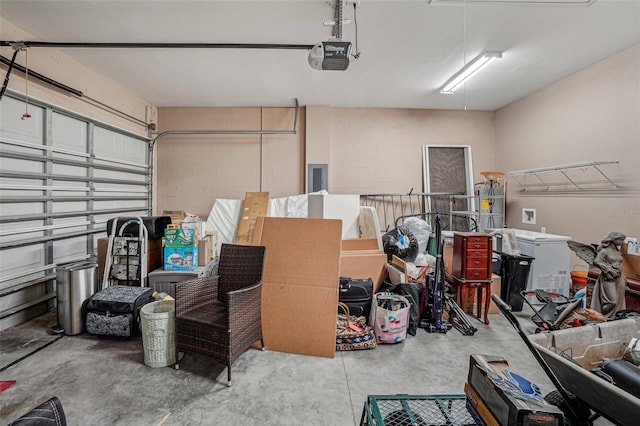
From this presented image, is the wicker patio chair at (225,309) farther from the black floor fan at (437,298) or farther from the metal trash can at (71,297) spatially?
the black floor fan at (437,298)

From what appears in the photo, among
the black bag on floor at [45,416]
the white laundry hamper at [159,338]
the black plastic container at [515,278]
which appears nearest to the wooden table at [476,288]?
the black plastic container at [515,278]

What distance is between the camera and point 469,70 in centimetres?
375

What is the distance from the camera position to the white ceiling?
102 inches

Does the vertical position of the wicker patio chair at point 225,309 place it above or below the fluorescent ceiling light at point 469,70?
below

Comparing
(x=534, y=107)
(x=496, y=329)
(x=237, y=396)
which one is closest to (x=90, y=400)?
(x=237, y=396)

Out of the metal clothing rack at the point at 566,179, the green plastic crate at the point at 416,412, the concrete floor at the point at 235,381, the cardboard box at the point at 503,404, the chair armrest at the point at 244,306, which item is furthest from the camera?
the metal clothing rack at the point at 566,179

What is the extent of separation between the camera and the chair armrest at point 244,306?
6.75ft

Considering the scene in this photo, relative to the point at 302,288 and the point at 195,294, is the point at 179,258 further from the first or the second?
the point at 302,288

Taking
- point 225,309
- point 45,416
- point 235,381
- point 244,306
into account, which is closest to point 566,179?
point 244,306

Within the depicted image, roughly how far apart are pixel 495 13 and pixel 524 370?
3.14 m

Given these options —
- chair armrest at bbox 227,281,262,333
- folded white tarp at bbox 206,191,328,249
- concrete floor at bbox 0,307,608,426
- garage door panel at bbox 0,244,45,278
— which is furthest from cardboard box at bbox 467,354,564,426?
garage door panel at bbox 0,244,45,278

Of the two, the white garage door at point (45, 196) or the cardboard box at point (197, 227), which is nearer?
the white garage door at point (45, 196)

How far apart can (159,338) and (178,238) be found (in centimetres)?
119

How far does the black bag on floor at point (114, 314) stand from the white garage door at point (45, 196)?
0.91 metres
